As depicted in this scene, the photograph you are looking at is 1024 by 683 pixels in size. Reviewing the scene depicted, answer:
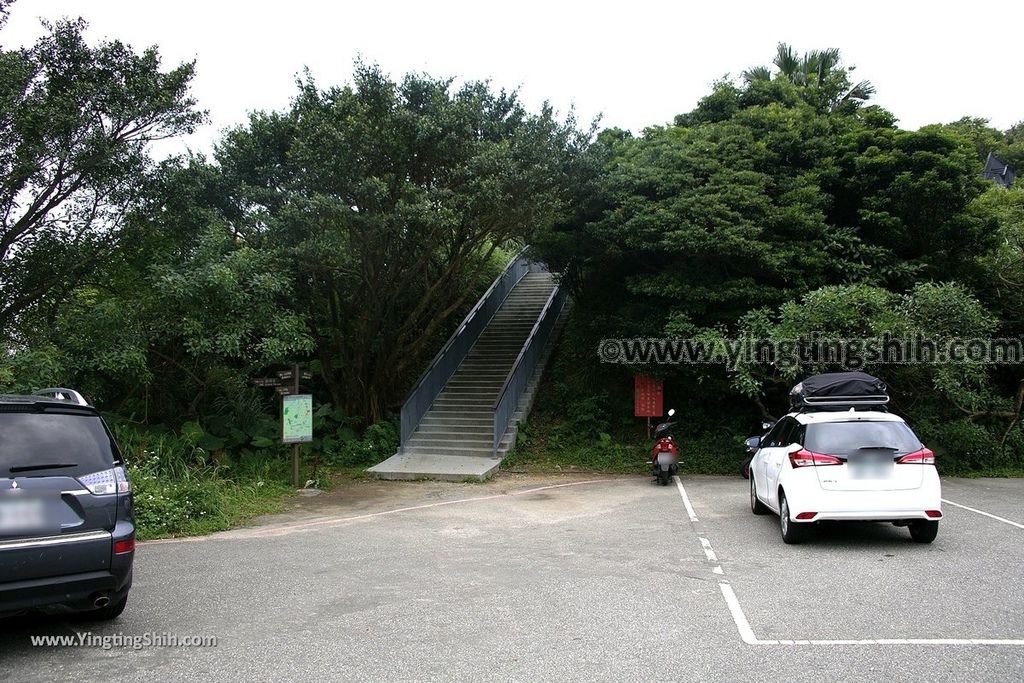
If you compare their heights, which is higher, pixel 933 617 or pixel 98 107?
pixel 98 107

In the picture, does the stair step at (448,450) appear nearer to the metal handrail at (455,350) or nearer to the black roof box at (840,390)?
the metal handrail at (455,350)

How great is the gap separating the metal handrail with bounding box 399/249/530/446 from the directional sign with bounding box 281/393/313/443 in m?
3.54

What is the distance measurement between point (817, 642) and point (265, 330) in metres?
10.4

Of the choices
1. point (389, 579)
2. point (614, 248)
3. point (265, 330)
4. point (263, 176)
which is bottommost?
point (389, 579)

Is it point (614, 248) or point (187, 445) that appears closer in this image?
point (187, 445)

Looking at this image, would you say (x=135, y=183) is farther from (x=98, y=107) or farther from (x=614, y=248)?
(x=614, y=248)

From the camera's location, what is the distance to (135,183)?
13789 mm

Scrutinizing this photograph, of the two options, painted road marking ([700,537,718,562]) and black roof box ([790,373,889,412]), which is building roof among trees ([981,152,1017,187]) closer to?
black roof box ([790,373,889,412])

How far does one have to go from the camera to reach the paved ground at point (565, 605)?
4535mm

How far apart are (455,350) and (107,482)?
14.9 metres

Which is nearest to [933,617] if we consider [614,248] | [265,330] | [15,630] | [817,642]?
[817,642]

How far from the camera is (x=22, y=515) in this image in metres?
4.63

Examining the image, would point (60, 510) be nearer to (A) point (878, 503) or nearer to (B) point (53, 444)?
(B) point (53, 444)

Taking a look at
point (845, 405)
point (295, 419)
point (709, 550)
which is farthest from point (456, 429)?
point (709, 550)
